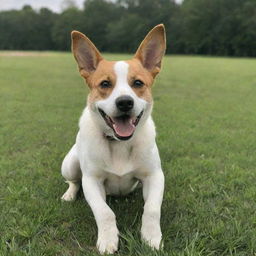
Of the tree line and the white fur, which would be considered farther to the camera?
the tree line

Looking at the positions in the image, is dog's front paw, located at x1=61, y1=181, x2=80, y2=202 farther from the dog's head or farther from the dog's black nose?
the dog's black nose

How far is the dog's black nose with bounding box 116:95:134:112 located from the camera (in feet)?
10.5

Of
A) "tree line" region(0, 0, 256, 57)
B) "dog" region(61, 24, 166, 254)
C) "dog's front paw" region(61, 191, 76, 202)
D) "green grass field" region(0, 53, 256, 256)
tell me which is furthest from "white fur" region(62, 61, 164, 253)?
"tree line" region(0, 0, 256, 57)

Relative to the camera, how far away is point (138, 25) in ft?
261

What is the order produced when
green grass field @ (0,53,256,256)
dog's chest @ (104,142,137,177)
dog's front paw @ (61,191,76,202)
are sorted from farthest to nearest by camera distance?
dog's front paw @ (61,191,76,202) → dog's chest @ (104,142,137,177) → green grass field @ (0,53,256,256)

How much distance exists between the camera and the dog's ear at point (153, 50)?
3.79 metres

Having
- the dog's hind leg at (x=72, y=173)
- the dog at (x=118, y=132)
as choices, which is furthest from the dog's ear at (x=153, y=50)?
the dog's hind leg at (x=72, y=173)

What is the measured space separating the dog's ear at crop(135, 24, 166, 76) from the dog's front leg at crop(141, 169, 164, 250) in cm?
114

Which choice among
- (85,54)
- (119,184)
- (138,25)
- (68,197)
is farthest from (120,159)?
(138,25)

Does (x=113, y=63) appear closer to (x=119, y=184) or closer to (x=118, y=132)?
(x=118, y=132)

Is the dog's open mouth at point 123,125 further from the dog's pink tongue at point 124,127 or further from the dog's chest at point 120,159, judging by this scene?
the dog's chest at point 120,159

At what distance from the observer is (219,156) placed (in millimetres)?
5383

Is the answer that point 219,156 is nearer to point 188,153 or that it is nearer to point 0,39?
point 188,153

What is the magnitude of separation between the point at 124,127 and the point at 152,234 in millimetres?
965
